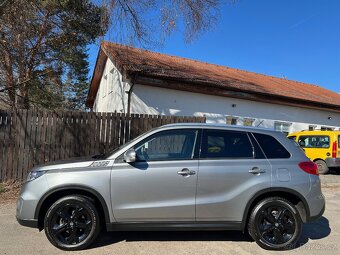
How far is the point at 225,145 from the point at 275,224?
4.24 ft

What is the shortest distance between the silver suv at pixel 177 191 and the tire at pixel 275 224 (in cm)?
1

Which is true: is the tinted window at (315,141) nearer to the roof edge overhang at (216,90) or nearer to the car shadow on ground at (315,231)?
the roof edge overhang at (216,90)

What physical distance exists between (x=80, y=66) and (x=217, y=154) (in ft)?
58.9

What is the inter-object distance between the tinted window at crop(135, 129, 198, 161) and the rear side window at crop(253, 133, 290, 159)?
0.96 meters

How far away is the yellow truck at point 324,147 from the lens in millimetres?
14000

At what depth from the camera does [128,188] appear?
4.97 metres

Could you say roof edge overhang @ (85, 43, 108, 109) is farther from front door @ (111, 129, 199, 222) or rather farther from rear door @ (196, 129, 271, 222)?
rear door @ (196, 129, 271, 222)

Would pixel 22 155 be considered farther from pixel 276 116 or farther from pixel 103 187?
pixel 276 116

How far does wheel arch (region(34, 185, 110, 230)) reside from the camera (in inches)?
194

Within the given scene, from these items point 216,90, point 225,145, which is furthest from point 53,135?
point 216,90

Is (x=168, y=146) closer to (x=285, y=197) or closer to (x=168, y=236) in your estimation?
(x=168, y=236)

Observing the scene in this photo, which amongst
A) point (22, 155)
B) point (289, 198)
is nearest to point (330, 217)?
point (289, 198)

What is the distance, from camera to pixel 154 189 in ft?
16.4

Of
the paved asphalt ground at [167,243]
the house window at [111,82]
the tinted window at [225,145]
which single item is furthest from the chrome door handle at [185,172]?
the house window at [111,82]
